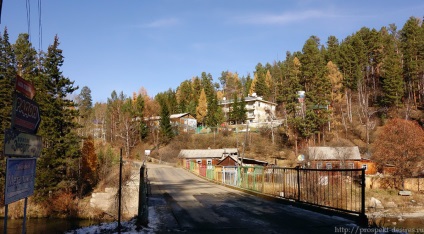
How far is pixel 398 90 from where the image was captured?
2290 inches

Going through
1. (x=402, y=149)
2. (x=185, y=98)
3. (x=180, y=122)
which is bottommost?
(x=402, y=149)

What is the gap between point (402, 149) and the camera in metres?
41.6

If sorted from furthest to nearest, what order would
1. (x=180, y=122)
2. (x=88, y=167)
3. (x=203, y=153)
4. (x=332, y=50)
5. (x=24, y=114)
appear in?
(x=180, y=122) → (x=332, y=50) → (x=203, y=153) → (x=88, y=167) → (x=24, y=114)

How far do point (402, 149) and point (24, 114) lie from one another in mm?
44515

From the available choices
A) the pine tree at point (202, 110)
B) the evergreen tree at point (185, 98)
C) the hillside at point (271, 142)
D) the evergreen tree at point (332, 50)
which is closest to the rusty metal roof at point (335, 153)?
the hillside at point (271, 142)

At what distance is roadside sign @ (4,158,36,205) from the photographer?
5367 millimetres

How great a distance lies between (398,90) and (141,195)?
59832 millimetres

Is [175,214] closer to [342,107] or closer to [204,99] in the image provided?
[342,107]

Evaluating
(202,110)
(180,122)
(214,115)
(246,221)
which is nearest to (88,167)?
(246,221)

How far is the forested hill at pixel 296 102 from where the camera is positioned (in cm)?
3422

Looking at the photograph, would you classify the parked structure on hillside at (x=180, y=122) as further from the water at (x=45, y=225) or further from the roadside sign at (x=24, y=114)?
the roadside sign at (x=24, y=114)

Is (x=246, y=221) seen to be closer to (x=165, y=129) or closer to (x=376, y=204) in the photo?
(x=376, y=204)

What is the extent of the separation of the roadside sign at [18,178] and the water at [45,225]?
21.7m

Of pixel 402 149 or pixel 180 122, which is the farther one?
pixel 180 122
